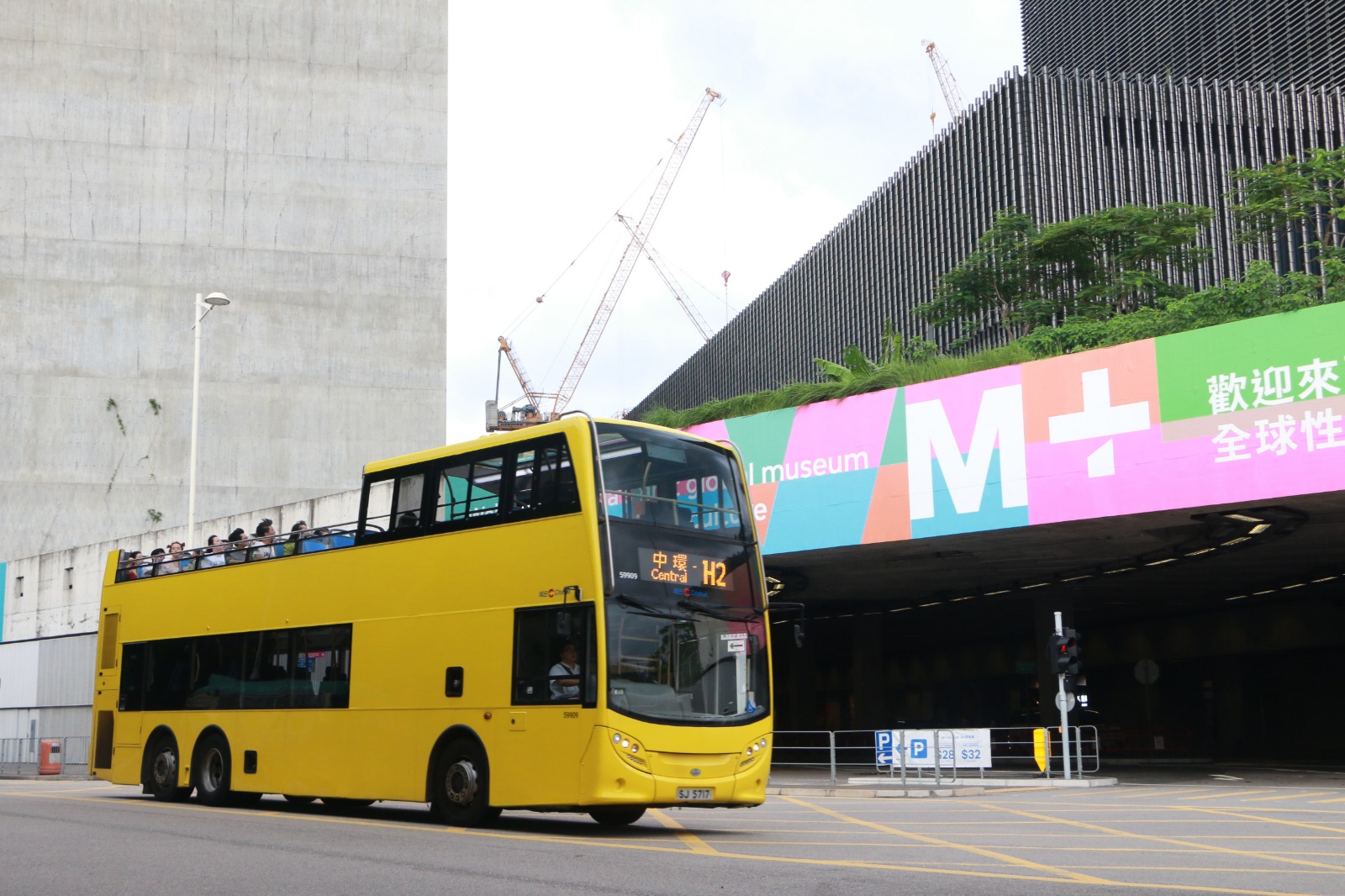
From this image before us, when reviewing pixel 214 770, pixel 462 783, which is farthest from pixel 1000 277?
pixel 462 783

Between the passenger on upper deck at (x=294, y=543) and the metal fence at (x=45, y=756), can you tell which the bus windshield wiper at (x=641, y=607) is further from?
the metal fence at (x=45, y=756)

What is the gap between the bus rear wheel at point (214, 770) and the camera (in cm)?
1866

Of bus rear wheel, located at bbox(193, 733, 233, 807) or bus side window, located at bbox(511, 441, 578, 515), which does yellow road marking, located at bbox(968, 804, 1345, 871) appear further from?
bus rear wheel, located at bbox(193, 733, 233, 807)

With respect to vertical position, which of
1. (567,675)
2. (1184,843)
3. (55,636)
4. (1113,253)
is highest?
(1113,253)

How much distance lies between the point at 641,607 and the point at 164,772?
954 cm

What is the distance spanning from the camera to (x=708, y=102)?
12644cm

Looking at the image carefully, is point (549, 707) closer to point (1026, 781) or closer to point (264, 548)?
point (264, 548)

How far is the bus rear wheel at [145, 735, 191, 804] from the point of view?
19656mm

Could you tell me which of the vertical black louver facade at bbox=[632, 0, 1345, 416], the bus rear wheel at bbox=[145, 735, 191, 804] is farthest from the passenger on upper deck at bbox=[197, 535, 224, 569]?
the vertical black louver facade at bbox=[632, 0, 1345, 416]

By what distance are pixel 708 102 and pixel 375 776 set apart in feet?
380

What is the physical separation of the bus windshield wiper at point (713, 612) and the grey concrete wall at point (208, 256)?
4165cm

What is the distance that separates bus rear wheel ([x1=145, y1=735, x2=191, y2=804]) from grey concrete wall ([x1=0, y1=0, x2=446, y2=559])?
3397 centimetres

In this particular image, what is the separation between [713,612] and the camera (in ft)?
47.7

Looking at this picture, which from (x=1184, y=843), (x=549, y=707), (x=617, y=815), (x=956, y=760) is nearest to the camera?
(x=1184, y=843)
